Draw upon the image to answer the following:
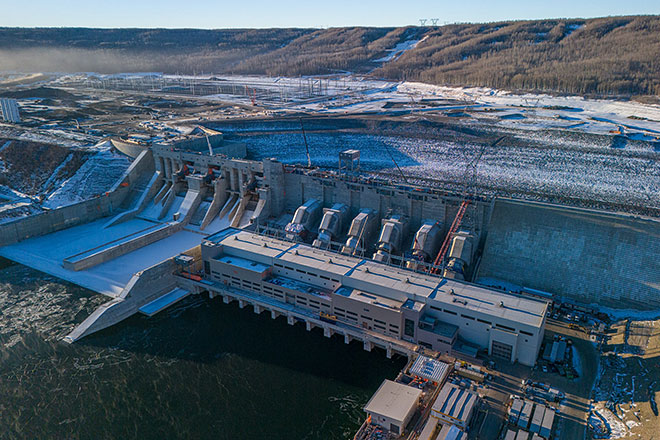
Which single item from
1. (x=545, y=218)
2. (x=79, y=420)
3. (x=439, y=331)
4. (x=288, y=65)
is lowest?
(x=79, y=420)

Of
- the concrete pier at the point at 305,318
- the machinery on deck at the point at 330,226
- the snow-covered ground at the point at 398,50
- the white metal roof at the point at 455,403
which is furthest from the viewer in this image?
the snow-covered ground at the point at 398,50

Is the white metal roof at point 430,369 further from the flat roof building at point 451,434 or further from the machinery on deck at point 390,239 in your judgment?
the machinery on deck at point 390,239

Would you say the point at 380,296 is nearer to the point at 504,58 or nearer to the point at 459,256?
the point at 459,256

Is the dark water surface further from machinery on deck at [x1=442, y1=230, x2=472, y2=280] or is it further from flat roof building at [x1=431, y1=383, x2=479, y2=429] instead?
machinery on deck at [x1=442, y1=230, x2=472, y2=280]

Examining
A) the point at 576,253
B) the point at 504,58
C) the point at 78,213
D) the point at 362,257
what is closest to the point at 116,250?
the point at 78,213

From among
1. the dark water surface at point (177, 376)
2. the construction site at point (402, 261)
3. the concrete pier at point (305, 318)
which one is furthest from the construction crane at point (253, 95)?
the dark water surface at point (177, 376)

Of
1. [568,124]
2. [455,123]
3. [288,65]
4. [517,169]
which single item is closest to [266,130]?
[455,123]

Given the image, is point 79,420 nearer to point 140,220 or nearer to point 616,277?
point 140,220
